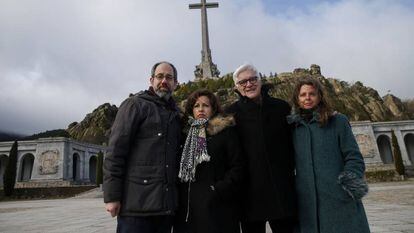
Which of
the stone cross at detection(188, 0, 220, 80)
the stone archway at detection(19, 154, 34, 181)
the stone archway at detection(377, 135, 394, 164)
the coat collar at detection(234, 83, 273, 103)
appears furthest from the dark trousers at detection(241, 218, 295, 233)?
the stone cross at detection(188, 0, 220, 80)

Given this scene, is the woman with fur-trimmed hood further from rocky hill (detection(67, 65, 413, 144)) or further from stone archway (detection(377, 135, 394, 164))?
rocky hill (detection(67, 65, 413, 144))

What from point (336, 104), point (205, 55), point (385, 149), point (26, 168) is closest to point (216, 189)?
point (385, 149)

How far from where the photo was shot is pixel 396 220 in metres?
7.07

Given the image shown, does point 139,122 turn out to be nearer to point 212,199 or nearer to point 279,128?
point 212,199

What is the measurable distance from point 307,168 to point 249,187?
647 millimetres

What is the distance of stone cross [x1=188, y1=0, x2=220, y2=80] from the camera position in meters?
51.8

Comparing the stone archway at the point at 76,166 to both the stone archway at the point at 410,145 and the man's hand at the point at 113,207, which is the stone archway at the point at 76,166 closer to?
the man's hand at the point at 113,207

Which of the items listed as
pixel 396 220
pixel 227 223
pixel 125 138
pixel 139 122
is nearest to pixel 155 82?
pixel 139 122

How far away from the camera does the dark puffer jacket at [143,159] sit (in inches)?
123

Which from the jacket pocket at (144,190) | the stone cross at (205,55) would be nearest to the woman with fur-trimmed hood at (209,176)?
the jacket pocket at (144,190)

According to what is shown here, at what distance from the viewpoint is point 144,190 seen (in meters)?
3.16

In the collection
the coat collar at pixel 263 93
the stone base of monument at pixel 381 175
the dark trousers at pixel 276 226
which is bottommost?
the stone base of monument at pixel 381 175

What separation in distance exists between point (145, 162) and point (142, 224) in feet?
2.03

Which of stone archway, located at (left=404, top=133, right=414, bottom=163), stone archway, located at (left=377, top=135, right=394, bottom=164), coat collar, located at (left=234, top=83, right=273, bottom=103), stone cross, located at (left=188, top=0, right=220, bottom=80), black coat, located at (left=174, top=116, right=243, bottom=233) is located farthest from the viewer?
stone cross, located at (left=188, top=0, right=220, bottom=80)
